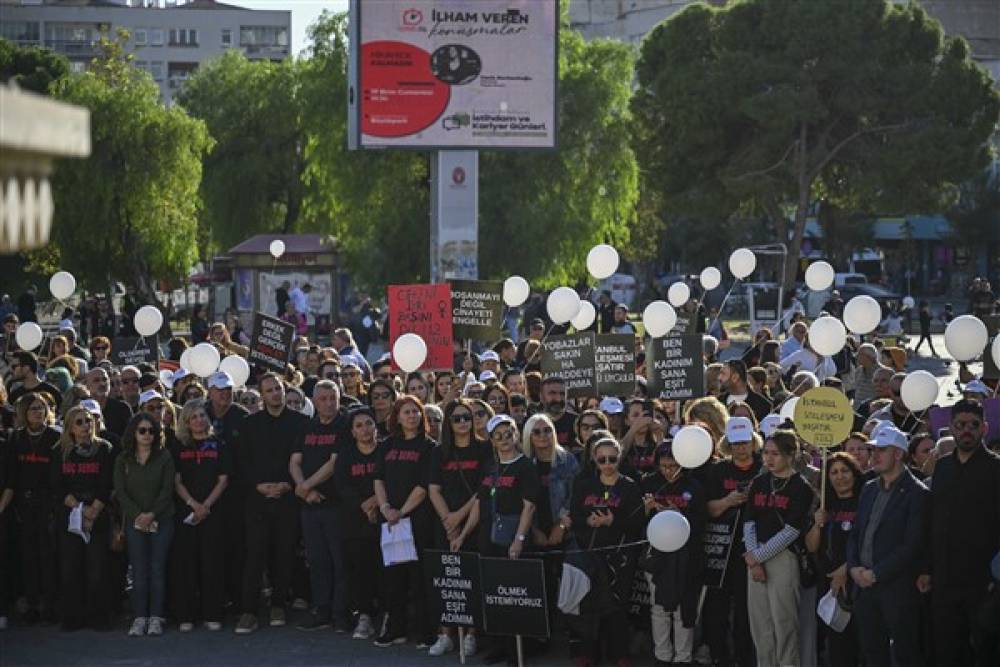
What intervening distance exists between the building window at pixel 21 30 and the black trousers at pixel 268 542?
370 feet

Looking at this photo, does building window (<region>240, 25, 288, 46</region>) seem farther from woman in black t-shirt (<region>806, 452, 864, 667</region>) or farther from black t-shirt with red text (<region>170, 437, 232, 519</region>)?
woman in black t-shirt (<region>806, 452, 864, 667</region>)

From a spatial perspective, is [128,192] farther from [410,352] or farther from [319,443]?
[319,443]

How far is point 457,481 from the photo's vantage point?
11.6 m

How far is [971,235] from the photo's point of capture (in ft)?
229

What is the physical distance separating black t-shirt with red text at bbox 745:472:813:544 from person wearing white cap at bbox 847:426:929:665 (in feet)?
1.37

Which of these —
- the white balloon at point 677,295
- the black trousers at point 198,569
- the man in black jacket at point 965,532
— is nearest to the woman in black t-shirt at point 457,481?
the black trousers at point 198,569

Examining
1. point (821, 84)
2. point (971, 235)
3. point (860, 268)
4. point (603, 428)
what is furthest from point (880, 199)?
point (603, 428)

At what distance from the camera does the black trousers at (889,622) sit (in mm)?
9859

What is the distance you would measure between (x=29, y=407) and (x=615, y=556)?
444 centimetres

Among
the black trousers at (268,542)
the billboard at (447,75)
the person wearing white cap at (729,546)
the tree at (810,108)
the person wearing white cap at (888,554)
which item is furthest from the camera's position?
the tree at (810,108)

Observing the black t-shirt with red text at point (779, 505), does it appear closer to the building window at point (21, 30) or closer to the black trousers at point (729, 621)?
the black trousers at point (729, 621)

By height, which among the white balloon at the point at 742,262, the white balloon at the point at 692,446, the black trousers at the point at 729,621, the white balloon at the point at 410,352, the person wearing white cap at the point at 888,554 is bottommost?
the black trousers at the point at 729,621

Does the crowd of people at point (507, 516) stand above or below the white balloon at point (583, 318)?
below

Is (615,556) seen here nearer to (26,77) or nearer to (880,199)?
(880,199)
